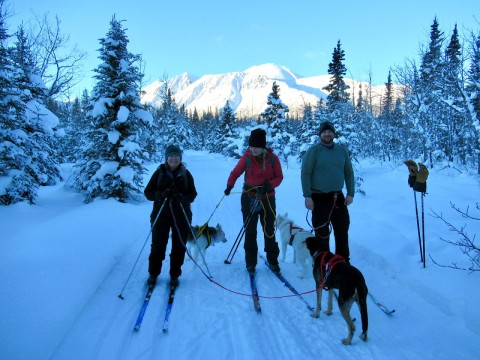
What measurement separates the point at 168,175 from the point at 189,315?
224 cm

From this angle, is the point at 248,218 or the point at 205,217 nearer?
the point at 248,218

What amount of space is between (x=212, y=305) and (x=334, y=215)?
2349 millimetres

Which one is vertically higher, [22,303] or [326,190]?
[326,190]

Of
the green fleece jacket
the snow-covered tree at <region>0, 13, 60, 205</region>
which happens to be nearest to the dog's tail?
the green fleece jacket

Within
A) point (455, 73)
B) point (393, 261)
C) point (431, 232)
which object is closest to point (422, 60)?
point (455, 73)

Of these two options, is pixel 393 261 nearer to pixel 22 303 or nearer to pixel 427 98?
pixel 22 303

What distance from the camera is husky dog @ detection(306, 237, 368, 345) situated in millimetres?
3387

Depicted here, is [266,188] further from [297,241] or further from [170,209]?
[170,209]

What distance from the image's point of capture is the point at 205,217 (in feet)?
35.0

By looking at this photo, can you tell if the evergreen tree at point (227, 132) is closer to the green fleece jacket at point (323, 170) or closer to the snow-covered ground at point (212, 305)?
the snow-covered ground at point (212, 305)

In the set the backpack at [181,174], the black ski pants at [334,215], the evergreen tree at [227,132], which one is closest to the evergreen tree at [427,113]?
the black ski pants at [334,215]

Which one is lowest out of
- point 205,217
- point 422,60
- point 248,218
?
point 205,217

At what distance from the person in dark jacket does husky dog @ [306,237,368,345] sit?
232 centimetres

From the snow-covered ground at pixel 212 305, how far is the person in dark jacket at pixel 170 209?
43 centimetres
